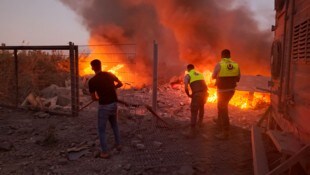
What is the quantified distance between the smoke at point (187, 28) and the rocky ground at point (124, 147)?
11.4 m

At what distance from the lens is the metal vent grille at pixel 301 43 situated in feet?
13.0

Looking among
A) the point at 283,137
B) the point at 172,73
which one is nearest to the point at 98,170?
the point at 283,137

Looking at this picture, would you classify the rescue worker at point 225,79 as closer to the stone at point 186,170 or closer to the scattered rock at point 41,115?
the stone at point 186,170

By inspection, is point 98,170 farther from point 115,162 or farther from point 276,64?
point 276,64

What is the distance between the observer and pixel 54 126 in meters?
7.84

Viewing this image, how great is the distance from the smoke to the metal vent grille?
49.0 feet

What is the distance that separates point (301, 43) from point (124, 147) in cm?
377

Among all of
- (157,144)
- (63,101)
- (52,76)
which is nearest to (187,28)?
(52,76)

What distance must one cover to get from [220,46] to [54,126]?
48.4 feet

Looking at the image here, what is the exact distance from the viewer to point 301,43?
4301 millimetres

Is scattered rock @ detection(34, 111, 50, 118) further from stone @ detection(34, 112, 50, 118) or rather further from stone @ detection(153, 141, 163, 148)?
stone @ detection(153, 141, 163, 148)

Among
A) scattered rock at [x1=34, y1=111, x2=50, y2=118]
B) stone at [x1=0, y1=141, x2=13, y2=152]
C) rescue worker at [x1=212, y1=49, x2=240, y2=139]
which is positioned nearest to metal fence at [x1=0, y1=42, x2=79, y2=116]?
scattered rock at [x1=34, y1=111, x2=50, y2=118]

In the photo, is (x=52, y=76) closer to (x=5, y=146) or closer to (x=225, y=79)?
(x=5, y=146)

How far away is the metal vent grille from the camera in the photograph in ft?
13.0
